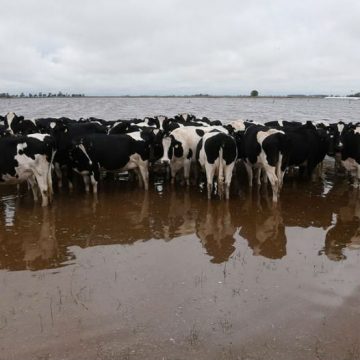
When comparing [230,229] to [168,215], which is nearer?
[230,229]

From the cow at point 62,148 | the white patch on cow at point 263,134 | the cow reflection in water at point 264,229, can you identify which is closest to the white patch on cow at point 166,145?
the cow at point 62,148

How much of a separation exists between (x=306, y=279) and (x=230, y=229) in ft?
8.35

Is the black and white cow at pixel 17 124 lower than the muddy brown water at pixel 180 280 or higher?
higher

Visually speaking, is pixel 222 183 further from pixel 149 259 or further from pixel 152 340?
pixel 152 340

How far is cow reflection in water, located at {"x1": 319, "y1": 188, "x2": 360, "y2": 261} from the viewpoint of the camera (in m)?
7.42

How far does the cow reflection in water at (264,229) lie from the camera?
752 cm

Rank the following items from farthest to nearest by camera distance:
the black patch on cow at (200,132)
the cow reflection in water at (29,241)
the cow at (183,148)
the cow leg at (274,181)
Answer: the black patch on cow at (200,132) → the cow at (183,148) → the cow leg at (274,181) → the cow reflection in water at (29,241)

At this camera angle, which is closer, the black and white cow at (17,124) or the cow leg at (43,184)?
the cow leg at (43,184)

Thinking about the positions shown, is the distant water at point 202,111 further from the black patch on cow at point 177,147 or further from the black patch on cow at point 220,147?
the black patch on cow at point 220,147

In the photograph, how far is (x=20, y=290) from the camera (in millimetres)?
5988

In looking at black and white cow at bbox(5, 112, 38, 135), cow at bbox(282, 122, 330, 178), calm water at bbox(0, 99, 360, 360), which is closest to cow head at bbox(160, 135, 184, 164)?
calm water at bbox(0, 99, 360, 360)

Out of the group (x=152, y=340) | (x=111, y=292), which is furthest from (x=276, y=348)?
(x=111, y=292)

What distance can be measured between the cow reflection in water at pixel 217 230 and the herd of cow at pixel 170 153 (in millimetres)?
979

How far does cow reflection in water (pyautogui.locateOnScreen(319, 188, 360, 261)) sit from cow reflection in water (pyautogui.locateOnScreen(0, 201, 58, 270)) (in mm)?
4321
